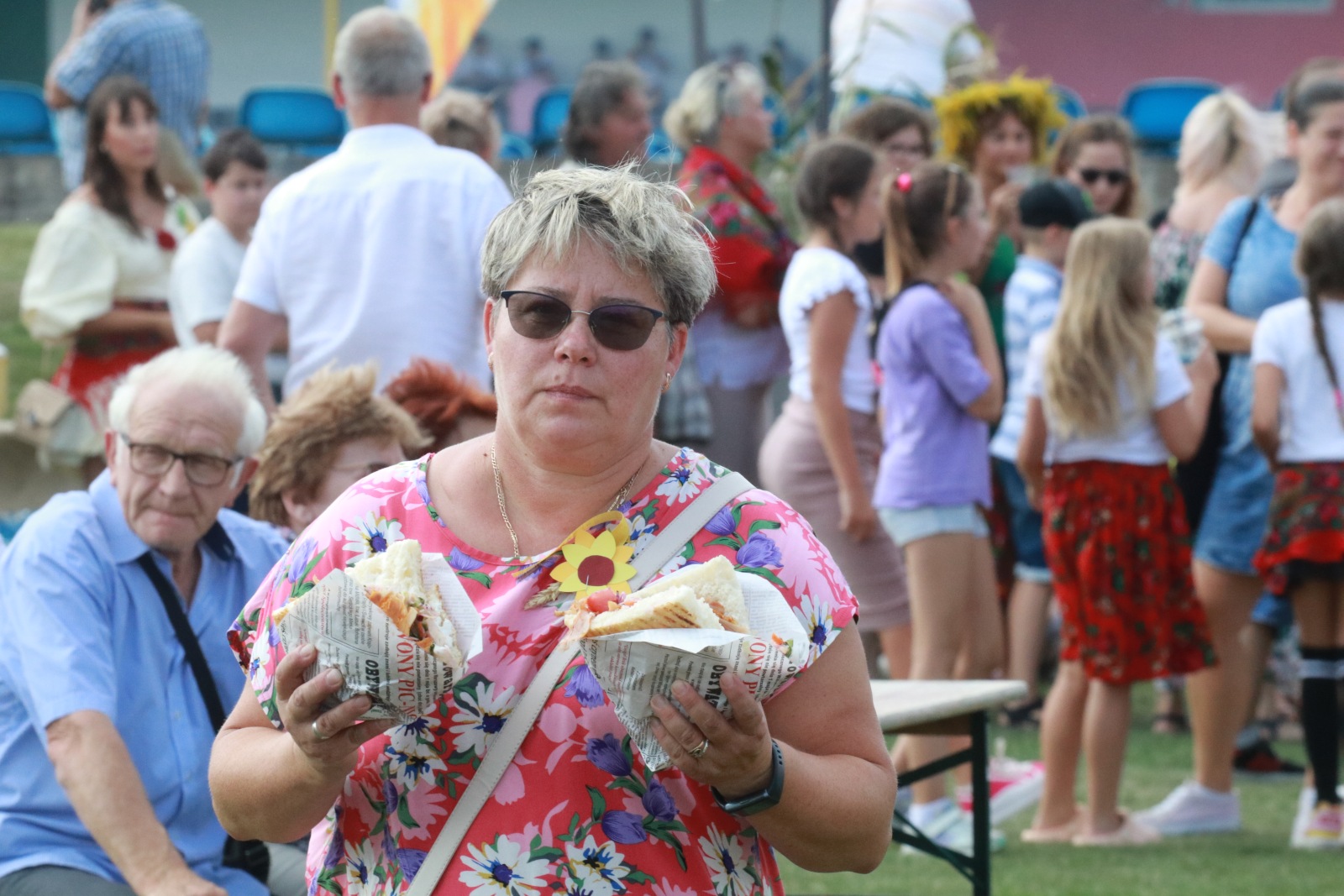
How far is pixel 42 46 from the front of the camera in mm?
16031

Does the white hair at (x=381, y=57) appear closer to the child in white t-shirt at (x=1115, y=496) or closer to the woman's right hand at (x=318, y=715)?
the child in white t-shirt at (x=1115, y=496)

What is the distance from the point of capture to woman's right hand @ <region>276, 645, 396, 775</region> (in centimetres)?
190

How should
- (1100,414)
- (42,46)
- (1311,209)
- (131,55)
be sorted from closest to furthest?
(1100,414)
(1311,209)
(131,55)
(42,46)

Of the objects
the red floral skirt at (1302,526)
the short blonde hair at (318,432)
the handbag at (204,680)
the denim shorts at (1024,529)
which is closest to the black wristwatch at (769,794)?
the handbag at (204,680)

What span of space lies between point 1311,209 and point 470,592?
432 cm

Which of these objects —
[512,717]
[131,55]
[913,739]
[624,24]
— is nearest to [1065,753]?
[913,739]

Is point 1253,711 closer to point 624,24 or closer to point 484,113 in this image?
A: point 484,113

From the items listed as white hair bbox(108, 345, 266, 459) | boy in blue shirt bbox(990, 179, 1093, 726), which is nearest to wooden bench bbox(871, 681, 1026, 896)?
white hair bbox(108, 345, 266, 459)

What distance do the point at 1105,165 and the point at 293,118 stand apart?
6356mm

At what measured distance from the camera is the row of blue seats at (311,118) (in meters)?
10.9

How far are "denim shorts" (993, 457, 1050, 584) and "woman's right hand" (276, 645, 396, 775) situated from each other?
473 centimetres

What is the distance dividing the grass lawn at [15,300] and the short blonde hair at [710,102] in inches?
212

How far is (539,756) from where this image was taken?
83.3 inches

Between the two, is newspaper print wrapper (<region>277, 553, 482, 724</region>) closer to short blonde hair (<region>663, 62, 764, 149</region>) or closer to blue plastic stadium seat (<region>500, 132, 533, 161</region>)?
short blonde hair (<region>663, 62, 764, 149</region>)
